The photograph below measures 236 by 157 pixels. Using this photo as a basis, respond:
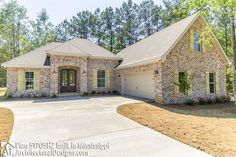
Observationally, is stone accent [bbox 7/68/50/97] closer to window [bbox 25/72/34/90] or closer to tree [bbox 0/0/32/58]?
window [bbox 25/72/34/90]

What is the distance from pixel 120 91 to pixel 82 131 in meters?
11.8

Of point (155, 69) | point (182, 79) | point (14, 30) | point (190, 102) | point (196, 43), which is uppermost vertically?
point (14, 30)

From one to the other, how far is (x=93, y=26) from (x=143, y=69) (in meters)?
27.1

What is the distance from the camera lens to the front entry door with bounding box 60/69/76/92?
1795 centimetres

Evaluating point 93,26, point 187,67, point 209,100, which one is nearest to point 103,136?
point 187,67

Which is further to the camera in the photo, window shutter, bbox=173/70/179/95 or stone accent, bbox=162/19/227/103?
window shutter, bbox=173/70/179/95

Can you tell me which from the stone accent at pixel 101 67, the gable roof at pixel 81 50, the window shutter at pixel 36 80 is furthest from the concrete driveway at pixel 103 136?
the stone accent at pixel 101 67

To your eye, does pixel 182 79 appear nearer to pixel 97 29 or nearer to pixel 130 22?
pixel 130 22

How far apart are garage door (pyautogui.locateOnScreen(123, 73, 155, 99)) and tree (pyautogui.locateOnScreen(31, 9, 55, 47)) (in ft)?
89.4

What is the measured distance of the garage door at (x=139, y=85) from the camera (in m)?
12.9

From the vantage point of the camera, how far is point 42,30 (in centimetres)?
3706

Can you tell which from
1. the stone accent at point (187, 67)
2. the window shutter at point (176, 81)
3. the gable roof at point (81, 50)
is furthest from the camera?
the gable roof at point (81, 50)

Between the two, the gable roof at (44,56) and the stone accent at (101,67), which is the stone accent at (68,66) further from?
the stone accent at (101,67)

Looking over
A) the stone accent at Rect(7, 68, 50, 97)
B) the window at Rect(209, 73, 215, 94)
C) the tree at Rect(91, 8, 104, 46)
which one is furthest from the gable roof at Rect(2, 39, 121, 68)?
the tree at Rect(91, 8, 104, 46)
